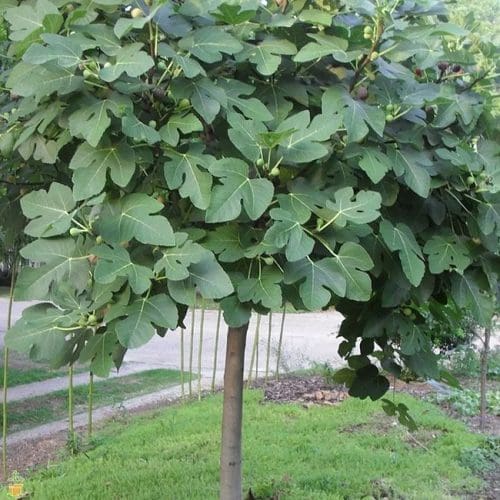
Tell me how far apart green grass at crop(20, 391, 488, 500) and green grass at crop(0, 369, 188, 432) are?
992 millimetres

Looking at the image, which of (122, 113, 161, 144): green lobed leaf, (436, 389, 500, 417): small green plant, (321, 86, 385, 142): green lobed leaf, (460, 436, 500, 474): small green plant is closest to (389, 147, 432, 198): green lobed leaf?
(321, 86, 385, 142): green lobed leaf

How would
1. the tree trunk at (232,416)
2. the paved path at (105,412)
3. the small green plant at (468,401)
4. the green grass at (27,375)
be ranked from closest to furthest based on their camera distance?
the tree trunk at (232,416) < the paved path at (105,412) < the small green plant at (468,401) < the green grass at (27,375)

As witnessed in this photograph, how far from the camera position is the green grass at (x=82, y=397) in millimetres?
7339

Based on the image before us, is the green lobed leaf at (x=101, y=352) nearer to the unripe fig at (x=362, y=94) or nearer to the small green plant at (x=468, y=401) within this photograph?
the unripe fig at (x=362, y=94)

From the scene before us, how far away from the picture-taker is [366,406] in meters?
6.92

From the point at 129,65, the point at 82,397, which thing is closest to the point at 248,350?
the point at 82,397

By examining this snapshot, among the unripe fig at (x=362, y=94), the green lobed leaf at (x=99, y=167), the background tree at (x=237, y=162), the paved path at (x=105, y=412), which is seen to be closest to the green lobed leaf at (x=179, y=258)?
the background tree at (x=237, y=162)

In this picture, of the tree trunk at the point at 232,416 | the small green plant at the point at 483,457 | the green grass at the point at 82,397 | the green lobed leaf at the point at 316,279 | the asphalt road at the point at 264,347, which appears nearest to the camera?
the green lobed leaf at the point at 316,279

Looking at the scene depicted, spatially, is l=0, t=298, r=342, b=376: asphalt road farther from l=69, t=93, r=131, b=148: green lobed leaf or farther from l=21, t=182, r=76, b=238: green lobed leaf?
l=69, t=93, r=131, b=148: green lobed leaf

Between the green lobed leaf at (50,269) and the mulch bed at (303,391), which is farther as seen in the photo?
the mulch bed at (303,391)

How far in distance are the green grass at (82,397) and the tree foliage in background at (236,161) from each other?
5.53m

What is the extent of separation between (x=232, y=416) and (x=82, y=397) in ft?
19.6

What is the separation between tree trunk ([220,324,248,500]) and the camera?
8.95 ft

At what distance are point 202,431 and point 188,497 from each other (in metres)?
1.95
